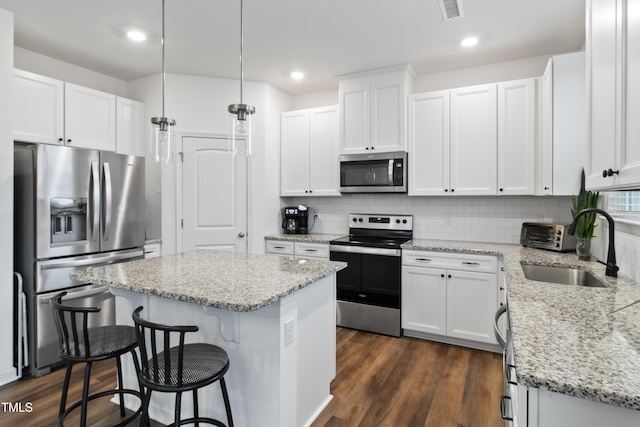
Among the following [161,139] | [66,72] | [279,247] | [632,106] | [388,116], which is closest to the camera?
[632,106]

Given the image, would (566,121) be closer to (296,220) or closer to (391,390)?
(391,390)

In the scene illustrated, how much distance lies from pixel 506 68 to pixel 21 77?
4272mm

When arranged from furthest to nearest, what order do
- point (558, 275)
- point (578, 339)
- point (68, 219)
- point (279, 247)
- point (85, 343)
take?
point (279, 247)
point (68, 219)
point (558, 275)
point (85, 343)
point (578, 339)

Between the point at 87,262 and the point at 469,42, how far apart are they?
12.1ft

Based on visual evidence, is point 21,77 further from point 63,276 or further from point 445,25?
point 445,25

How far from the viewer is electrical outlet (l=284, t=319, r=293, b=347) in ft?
5.55

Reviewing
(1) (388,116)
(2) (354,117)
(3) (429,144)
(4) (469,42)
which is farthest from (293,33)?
(3) (429,144)

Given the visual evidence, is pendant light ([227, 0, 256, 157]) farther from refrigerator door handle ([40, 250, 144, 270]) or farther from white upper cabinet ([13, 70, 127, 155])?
white upper cabinet ([13, 70, 127, 155])

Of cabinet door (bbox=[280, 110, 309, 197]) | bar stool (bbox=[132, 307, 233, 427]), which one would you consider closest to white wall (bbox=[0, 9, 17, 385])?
bar stool (bbox=[132, 307, 233, 427])

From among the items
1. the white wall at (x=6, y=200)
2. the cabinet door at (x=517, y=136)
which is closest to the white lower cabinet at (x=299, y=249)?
the cabinet door at (x=517, y=136)

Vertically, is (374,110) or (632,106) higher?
(374,110)

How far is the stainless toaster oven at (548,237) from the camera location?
2740 millimetres

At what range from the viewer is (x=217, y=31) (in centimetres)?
286

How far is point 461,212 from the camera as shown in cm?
367
